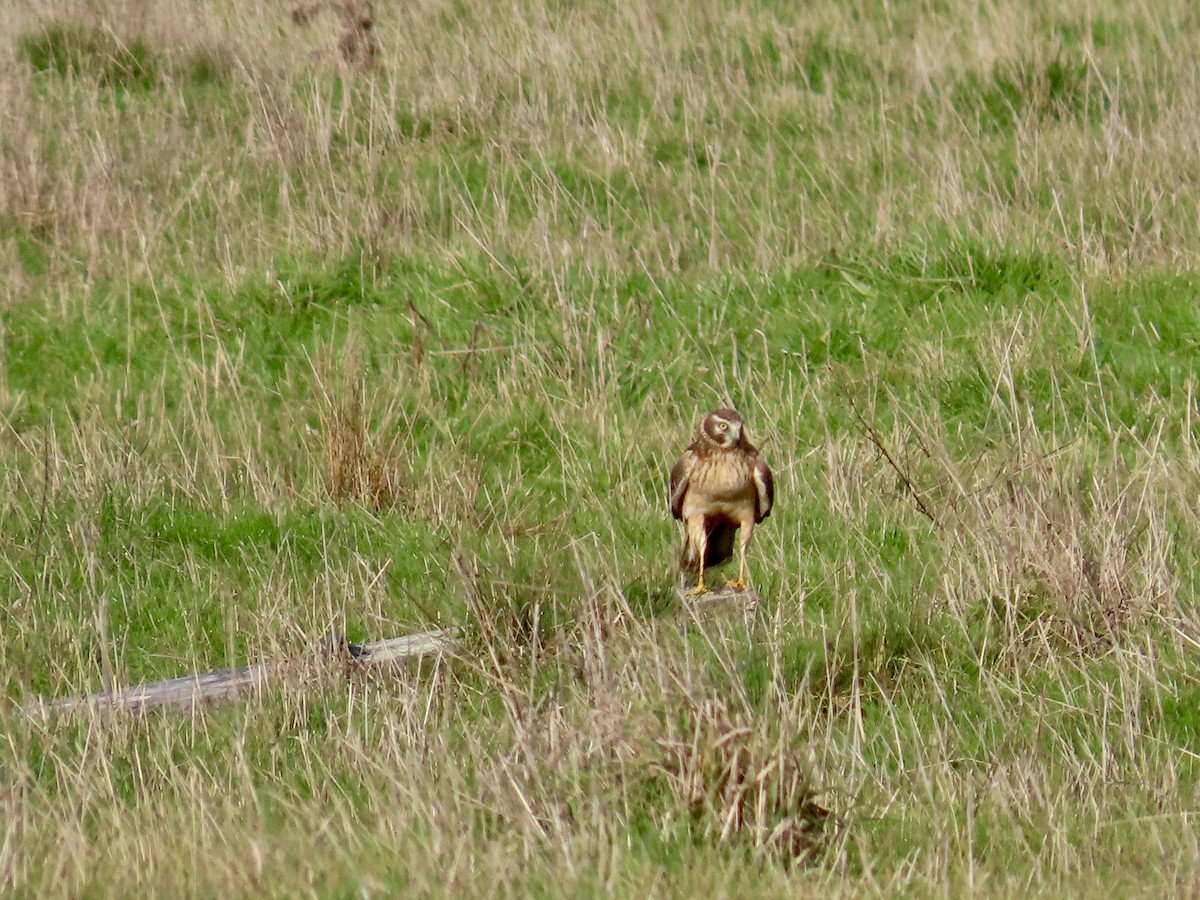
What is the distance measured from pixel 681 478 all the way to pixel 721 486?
0.20 metres

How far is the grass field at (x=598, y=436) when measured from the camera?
3.53 m

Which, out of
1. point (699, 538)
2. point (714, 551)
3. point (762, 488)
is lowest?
point (714, 551)

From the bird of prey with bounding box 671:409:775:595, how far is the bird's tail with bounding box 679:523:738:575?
0.11 ft

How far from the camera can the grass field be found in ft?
11.6

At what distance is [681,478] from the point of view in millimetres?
5332

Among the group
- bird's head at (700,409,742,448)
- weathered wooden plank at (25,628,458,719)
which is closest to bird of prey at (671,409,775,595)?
bird's head at (700,409,742,448)

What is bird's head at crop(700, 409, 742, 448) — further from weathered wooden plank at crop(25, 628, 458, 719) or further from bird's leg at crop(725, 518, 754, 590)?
weathered wooden plank at crop(25, 628, 458, 719)

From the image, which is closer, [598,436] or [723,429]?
[723,429]

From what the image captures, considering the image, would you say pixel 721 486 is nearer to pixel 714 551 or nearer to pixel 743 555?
pixel 743 555

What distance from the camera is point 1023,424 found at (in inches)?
255

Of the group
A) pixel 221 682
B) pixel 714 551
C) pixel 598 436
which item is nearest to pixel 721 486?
pixel 714 551

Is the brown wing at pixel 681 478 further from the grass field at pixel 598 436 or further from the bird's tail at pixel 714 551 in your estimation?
the grass field at pixel 598 436

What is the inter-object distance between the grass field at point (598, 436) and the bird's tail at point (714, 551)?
0.39ft

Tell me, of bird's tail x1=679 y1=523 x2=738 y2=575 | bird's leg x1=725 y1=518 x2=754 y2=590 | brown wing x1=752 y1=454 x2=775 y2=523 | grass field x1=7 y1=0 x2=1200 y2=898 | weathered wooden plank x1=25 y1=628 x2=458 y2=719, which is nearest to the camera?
grass field x1=7 y1=0 x2=1200 y2=898
